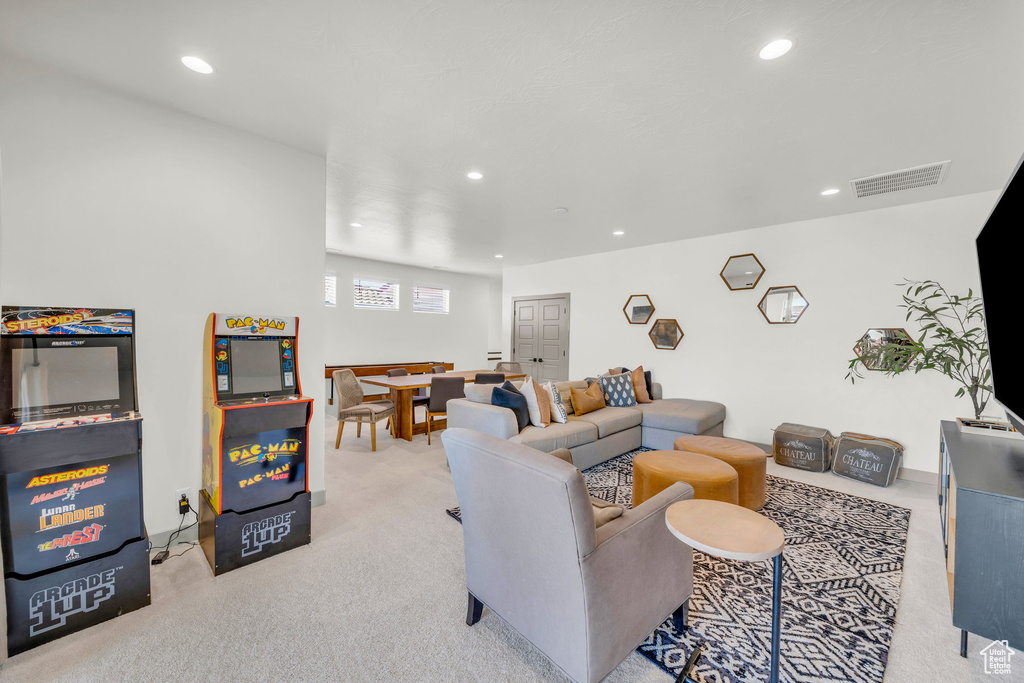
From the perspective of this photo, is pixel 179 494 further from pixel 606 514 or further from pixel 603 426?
pixel 603 426

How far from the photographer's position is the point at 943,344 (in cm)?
329

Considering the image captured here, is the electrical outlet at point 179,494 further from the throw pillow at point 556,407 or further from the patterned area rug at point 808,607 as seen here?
the throw pillow at point 556,407

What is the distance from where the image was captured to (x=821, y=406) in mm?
4254

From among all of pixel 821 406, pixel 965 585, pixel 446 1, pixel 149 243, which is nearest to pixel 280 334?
pixel 149 243

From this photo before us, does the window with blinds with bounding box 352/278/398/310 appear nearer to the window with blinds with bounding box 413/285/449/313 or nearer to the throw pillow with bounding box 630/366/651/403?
the window with blinds with bounding box 413/285/449/313

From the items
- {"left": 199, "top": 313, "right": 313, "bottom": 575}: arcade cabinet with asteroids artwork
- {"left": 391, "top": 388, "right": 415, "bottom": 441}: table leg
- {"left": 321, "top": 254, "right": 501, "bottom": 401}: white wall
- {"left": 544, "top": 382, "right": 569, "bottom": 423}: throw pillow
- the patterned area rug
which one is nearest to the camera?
the patterned area rug

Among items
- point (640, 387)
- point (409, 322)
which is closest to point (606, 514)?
point (640, 387)

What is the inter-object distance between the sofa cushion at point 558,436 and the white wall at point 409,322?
460 centimetres

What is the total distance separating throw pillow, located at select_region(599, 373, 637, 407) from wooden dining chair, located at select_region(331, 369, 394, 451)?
2.61 metres

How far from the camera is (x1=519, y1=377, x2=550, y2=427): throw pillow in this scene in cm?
367

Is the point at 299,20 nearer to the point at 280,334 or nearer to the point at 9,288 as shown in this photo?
the point at 280,334

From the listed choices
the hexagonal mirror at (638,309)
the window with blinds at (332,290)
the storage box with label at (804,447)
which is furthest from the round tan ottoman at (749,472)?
the window with blinds at (332,290)

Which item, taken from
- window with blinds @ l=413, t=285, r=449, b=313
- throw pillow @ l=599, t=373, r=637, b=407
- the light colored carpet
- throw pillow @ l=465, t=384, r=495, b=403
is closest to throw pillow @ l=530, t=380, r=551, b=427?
throw pillow @ l=465, t=384, r=495, b=403

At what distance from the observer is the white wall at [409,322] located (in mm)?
7113
